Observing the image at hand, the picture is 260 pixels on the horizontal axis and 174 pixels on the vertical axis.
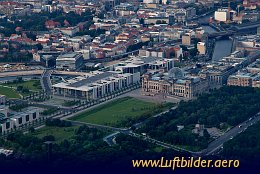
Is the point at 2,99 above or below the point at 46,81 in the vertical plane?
above

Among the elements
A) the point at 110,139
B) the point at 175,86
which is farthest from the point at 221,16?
the point at 110,139

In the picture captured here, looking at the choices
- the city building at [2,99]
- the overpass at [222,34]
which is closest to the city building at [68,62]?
the city building at [2,99]

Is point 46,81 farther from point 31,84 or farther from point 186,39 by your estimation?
point 186,39

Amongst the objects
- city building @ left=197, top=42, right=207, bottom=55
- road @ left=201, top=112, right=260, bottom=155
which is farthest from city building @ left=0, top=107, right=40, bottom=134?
city building @ left=197, top=42, right=207, bottom=55

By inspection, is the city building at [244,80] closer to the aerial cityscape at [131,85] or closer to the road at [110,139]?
the aerial cityscape at [131,85]

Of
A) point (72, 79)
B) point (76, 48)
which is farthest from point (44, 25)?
point (72, 79)

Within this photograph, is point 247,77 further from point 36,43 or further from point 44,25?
point 44,25

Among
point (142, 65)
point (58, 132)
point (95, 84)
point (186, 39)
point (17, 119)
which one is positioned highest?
point (186, 39)
